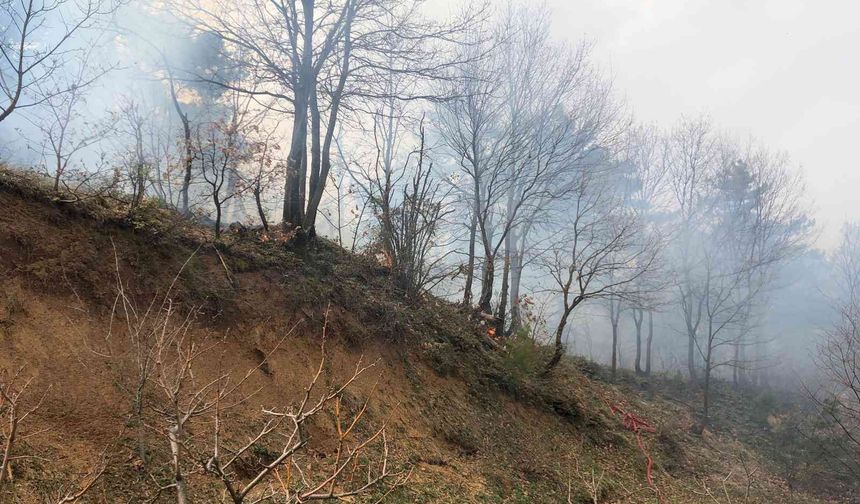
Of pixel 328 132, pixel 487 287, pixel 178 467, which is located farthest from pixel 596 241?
pixel 178 467

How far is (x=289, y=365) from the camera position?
6.25 m

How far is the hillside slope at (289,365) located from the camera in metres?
4.16

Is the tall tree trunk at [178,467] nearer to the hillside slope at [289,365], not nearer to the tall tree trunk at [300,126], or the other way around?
the hillside slope at [289,365]

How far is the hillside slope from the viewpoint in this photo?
13.7ft

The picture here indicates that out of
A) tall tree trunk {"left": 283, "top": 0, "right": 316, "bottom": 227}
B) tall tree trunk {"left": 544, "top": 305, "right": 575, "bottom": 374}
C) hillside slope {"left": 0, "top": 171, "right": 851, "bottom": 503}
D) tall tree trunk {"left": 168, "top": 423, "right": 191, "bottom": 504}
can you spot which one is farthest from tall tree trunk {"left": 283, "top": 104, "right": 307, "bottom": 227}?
tall tree trunk {"left": 168, "top": 423, "right": 191, "bottom": 504}

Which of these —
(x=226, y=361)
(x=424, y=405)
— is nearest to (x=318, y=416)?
(x=226, y=361)

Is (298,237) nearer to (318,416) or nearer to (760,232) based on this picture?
(318,416)

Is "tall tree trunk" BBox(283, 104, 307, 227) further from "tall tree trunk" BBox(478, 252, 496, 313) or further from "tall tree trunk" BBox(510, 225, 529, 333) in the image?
"tall tree trunk" BBox(510, 225, 529, 333)

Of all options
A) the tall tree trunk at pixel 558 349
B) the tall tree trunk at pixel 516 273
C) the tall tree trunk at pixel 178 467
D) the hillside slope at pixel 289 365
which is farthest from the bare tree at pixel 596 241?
the tall tree trunk at pixel 178 467

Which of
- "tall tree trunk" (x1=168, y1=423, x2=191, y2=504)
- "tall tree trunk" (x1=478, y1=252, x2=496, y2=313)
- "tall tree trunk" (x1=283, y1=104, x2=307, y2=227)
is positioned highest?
"tall tree trunk" (x1=283, y1=104, x2=307, y2=227)

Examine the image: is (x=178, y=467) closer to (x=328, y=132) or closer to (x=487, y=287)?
(x=328, y=132)

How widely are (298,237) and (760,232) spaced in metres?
19.5

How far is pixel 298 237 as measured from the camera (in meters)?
8.22

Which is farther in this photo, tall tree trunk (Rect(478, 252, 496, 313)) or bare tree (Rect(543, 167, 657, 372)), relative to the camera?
bare tree (Rect(543, 167, 657, 372))
